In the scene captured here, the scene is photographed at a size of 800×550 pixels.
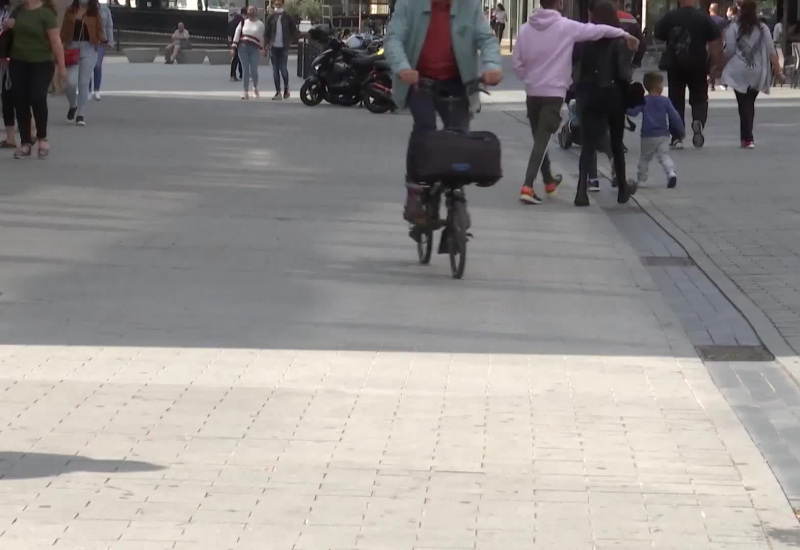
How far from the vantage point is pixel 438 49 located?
1049 centimetres

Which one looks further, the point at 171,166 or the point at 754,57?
the point at 754,57

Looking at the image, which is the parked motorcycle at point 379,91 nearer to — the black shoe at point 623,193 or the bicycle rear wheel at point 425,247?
the black shoe at point 623,193

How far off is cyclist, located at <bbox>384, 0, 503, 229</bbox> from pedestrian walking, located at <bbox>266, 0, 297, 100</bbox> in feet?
63.4

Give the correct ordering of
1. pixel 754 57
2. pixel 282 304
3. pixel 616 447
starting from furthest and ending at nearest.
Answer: pixel 754 57 < pixel 282 304 < pixel 616 447

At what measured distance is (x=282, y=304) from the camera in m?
9.19

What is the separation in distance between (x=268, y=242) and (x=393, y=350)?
3768 mm

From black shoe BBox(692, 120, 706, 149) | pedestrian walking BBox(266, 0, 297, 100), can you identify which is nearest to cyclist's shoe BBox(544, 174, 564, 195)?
black shoe BBox(692, 120, 706, 149)

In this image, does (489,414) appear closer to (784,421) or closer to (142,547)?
(784,421)

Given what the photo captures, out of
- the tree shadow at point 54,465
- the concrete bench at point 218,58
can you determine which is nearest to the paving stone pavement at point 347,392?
the tree shadow at point 54,465

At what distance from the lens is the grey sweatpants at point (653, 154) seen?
1534 centimetres

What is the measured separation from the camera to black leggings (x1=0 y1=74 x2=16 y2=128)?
17609 millimetres

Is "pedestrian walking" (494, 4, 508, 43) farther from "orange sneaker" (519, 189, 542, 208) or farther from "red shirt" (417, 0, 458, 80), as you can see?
"red shirt" (417, 0, 458, 80)

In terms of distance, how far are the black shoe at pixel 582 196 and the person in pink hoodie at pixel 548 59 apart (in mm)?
460

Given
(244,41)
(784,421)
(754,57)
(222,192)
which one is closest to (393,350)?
(784,421)
